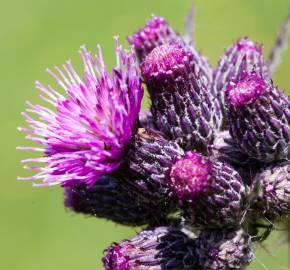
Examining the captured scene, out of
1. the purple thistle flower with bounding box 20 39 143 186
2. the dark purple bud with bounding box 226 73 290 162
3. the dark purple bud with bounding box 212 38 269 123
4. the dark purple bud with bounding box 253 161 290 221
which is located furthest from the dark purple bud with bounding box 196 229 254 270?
the dark purple bud with bounding box 212 38 269 123

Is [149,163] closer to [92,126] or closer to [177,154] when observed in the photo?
[177,154]

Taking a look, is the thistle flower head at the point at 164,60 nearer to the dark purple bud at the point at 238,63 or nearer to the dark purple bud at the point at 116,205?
the dark purple bud at the point at 238,63

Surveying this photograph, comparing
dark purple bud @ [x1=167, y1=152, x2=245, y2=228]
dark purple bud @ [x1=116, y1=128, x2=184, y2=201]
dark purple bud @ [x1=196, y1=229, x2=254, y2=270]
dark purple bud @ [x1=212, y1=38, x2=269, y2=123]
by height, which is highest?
dark purple bud @ [x1=212, y1=38, x2=269, y2=123]

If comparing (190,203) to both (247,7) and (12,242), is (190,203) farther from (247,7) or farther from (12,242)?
(247,7)

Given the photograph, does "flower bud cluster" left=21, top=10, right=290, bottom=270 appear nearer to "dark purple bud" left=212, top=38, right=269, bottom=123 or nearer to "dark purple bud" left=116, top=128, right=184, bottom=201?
"dark purple bud" left=116, top=128, right=184, bottom=201

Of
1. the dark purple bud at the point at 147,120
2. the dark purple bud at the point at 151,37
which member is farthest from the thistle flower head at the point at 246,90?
the dark purple bud at the point at 151,37

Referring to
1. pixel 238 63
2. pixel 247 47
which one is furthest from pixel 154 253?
pixel 247 47
